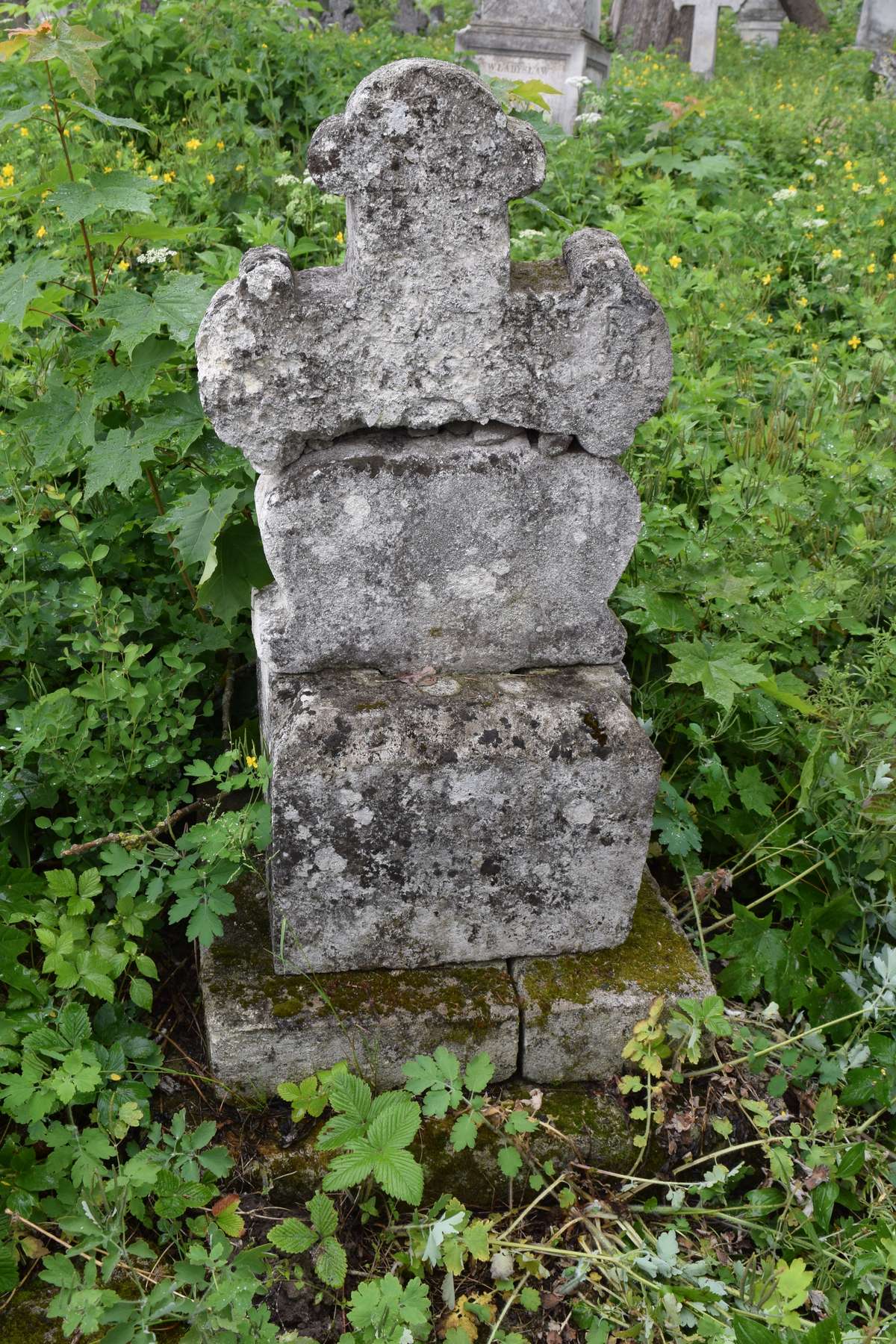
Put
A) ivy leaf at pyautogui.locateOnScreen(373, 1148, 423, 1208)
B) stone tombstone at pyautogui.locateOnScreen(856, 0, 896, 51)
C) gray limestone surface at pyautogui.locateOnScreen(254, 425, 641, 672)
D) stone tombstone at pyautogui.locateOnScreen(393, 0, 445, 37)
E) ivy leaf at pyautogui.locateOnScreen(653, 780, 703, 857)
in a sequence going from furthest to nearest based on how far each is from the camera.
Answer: stone tombstone at pyautogui.locateOnScreen(393, 0, 445, 37) → stone tombstone at pyautogui.locateOnScreen(856, 0, 896, 51) → ivy leaf at pyautogui.locateOnScreen(653, 780, 703, 857) → gray limestone surface at pyautogui.locateOnScreen(254, 425, 641, 672) → ivy leaf at pyautogui.locateOnScreen(373, 1148, 423, 1208)

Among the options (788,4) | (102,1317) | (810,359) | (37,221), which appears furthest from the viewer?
(788,4)

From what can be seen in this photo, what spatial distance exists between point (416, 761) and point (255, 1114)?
82cm

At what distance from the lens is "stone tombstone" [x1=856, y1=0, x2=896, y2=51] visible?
1260cm

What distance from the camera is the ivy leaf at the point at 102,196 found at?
2.42 m

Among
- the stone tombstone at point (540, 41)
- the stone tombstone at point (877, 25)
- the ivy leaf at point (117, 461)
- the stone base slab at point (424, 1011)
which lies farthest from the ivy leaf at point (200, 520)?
the stone tombstone at point (877, 25)

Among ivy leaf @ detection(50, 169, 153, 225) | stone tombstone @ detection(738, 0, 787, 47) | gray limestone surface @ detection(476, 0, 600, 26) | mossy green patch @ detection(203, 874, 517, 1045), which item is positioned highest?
gray limestone surface @ detection(476, 0, 600, 26)

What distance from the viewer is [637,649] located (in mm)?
3162

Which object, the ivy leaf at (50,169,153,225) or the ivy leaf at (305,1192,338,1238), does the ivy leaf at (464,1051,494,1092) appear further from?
the ivy leaf at (50,169,153,225)

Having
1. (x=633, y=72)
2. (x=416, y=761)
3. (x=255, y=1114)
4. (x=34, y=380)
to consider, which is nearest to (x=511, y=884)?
(x=416, y=761)

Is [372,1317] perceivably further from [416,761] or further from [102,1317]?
[416,761]

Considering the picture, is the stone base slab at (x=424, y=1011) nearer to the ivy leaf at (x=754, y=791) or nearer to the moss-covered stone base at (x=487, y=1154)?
the moss-covered stone base at (x=487, y=1154)

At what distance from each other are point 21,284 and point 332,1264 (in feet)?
7.07

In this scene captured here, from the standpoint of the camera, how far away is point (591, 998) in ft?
7.71

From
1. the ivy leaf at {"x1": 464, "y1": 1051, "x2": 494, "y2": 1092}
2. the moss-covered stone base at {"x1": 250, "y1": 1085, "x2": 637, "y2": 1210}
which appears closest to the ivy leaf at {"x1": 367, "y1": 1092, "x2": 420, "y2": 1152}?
the ivy leaf at {"x1": 464, "y1": 1051, "x2": 494, "y2": 1092}
